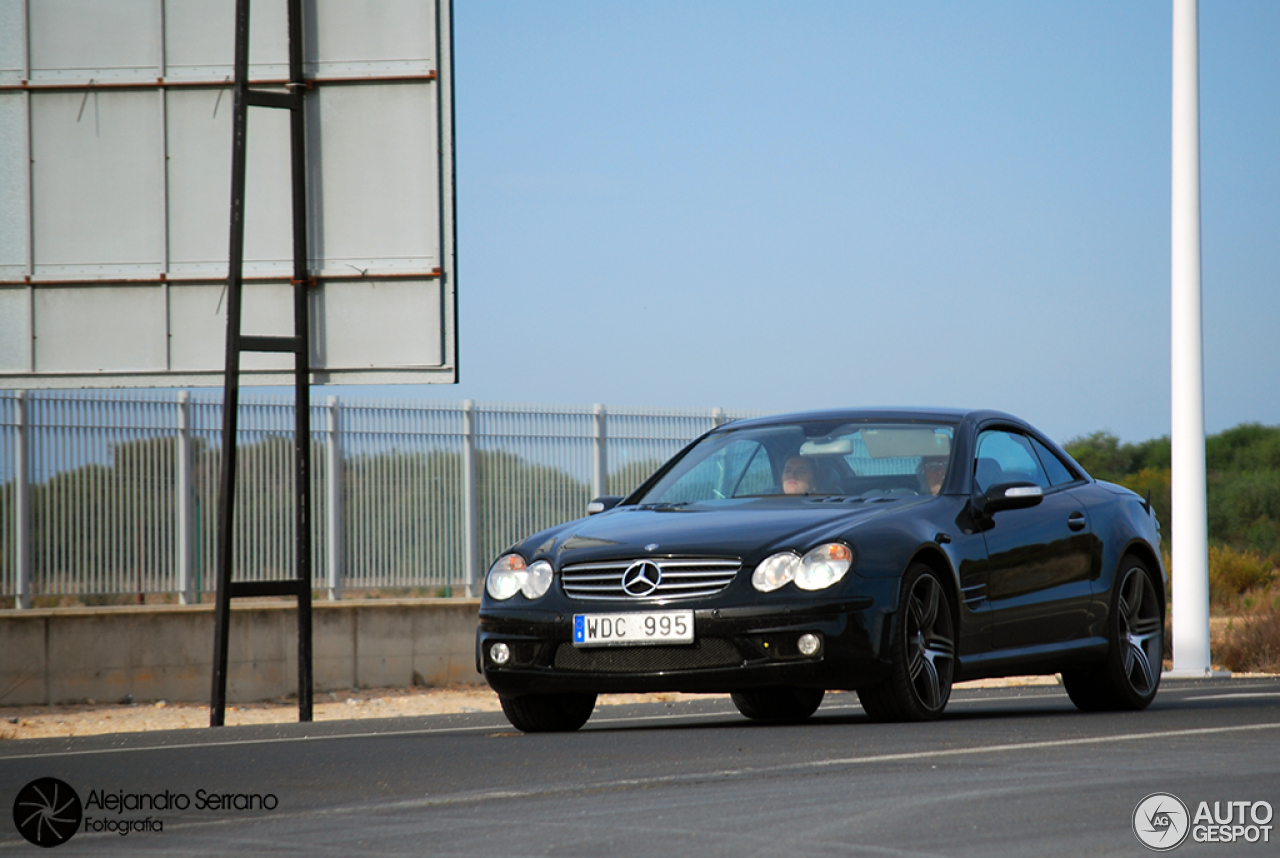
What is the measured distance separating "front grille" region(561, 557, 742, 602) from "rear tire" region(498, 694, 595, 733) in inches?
28.1

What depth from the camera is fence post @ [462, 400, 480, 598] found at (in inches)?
846

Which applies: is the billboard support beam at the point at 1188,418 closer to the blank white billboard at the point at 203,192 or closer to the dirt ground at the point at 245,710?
the dirt ground at the point at 245,710

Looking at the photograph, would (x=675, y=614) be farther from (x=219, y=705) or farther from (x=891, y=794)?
(x=219, y=705)

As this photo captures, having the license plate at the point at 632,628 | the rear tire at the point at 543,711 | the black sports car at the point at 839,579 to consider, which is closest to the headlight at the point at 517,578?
the black sports car at the point at 839,579

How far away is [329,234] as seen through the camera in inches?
530

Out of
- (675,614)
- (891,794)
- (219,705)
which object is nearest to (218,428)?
(219,705)

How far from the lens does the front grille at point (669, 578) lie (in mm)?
8086

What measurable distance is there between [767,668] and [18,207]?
8.53 m

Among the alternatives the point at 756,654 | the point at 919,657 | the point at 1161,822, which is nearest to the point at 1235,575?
the point at 919,657

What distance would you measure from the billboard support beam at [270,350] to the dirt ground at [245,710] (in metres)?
3.08

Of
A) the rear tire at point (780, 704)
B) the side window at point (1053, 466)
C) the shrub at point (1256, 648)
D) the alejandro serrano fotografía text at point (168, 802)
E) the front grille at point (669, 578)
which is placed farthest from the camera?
the shrub at point (1256, 648)

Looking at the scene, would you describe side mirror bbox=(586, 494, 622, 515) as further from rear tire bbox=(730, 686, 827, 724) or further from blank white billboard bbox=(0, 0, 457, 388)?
blank white billboard bbox=(0, 0, 457, 388)

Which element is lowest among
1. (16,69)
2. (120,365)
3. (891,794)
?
(891,794)

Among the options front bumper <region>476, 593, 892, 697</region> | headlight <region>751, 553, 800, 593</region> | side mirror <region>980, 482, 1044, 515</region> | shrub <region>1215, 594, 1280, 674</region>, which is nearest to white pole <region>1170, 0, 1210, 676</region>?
shrub <region>1215, 594, 1280, 674</region>
